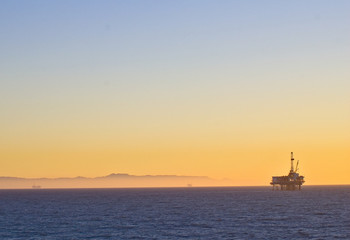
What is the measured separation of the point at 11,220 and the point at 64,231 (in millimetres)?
27166

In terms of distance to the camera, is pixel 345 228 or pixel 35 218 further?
pixel 35 218

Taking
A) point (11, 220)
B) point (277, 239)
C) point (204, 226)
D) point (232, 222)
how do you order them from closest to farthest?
1. point (277, 239)
2. point (204, 226)
3. point (232, 222)
4. point (11, 220)

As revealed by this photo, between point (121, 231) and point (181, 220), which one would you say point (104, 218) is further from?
point (121, 231)

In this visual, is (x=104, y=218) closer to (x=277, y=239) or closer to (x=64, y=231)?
(x=64, y=231)

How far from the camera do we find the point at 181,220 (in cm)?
10694

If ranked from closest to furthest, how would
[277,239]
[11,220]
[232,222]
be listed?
[277,239] < [232,222] < [11,220]

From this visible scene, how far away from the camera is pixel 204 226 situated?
9481 centimetres

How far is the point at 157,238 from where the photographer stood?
78.5 m

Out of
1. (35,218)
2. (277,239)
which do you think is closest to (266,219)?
(277,239)

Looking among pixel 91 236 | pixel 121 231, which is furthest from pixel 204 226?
pixel 91 236

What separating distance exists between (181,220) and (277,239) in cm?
3383

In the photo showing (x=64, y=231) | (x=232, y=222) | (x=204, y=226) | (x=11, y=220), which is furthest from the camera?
(x=11, y=220)

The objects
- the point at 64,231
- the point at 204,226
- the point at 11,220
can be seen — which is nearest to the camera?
the point at 64,231

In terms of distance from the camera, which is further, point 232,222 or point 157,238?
point 232,222
